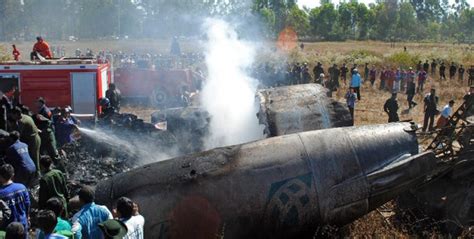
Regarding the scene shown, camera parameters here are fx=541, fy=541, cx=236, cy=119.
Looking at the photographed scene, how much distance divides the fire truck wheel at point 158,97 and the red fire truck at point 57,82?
5.56 m

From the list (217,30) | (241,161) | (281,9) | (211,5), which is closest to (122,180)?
(241,161)

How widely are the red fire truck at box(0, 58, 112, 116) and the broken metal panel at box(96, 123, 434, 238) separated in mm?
8552

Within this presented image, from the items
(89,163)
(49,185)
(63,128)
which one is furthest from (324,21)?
(49,185)

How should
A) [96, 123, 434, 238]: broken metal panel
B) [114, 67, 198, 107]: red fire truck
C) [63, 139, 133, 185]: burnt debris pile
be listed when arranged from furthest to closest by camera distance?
[114, 67, 198, 107]: red fire truck
[63, 139, 133, 185]: burnt debris pile
[96, 123, 434, 238]: broken metal panel

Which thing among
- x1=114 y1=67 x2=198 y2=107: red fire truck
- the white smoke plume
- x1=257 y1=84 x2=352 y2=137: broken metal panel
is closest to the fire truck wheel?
x1=114 y1=67 x2=198 y2=107: red fire truck

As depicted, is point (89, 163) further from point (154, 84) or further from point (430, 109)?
point (430, 109)

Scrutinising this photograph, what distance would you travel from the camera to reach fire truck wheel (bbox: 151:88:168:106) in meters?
21.2

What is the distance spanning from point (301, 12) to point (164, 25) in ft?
92.8

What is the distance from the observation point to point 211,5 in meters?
53.5

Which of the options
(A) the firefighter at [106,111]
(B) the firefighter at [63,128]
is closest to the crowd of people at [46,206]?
(B) the firefighter at [63,128]

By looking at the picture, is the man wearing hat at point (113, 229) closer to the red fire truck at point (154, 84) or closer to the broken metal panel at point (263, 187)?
the broken metal panel at point (263, 187)

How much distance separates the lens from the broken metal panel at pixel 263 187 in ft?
22.4

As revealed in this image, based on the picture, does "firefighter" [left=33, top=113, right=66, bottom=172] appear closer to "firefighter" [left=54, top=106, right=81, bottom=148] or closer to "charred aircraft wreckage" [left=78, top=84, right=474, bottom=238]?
"firefighter" [left=54, top=106, right=81, bottom=148]

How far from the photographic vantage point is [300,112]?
973 cm
